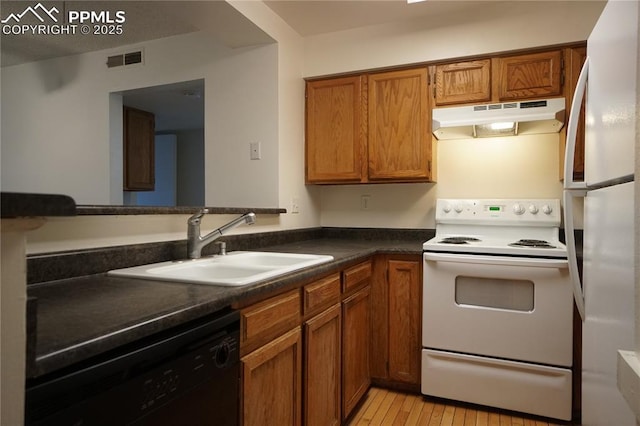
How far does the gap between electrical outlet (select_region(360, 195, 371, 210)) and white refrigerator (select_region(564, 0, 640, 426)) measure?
1647 millimetres

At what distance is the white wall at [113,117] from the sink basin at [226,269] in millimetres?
626

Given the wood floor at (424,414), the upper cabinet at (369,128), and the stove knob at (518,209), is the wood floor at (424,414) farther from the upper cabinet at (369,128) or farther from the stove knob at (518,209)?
the upper cabinet at (369,128)

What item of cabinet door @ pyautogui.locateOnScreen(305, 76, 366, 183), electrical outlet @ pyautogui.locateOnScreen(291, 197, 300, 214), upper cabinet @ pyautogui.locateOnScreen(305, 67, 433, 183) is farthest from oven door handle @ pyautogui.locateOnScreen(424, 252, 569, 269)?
electrical outlet @ pyautogui.locateOnScreen(291, 197, 300, 214)

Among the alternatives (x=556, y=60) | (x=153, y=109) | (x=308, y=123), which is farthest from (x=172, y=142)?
(x=556, y=60)

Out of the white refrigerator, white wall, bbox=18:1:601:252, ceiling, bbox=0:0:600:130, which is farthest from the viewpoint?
white wall, bbox=18:1:601:252

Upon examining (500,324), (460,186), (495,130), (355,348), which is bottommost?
(355,348)

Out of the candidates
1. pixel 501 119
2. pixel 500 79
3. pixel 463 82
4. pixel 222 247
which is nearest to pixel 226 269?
pixel 222 247

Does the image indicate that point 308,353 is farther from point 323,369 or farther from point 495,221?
point 495,221

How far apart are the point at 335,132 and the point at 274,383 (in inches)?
74.1

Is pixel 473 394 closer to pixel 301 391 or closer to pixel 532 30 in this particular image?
pixel 301 391

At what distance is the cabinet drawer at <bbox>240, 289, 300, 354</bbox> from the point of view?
114 centimetres

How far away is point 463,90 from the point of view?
2416 mm

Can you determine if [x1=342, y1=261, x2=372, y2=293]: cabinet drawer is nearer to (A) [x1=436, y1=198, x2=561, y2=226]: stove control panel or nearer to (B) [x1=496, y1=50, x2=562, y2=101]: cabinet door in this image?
(A) [x1=436, y1=198, x2=561, y2=226]: stove control panel

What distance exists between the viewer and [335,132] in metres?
2.74
